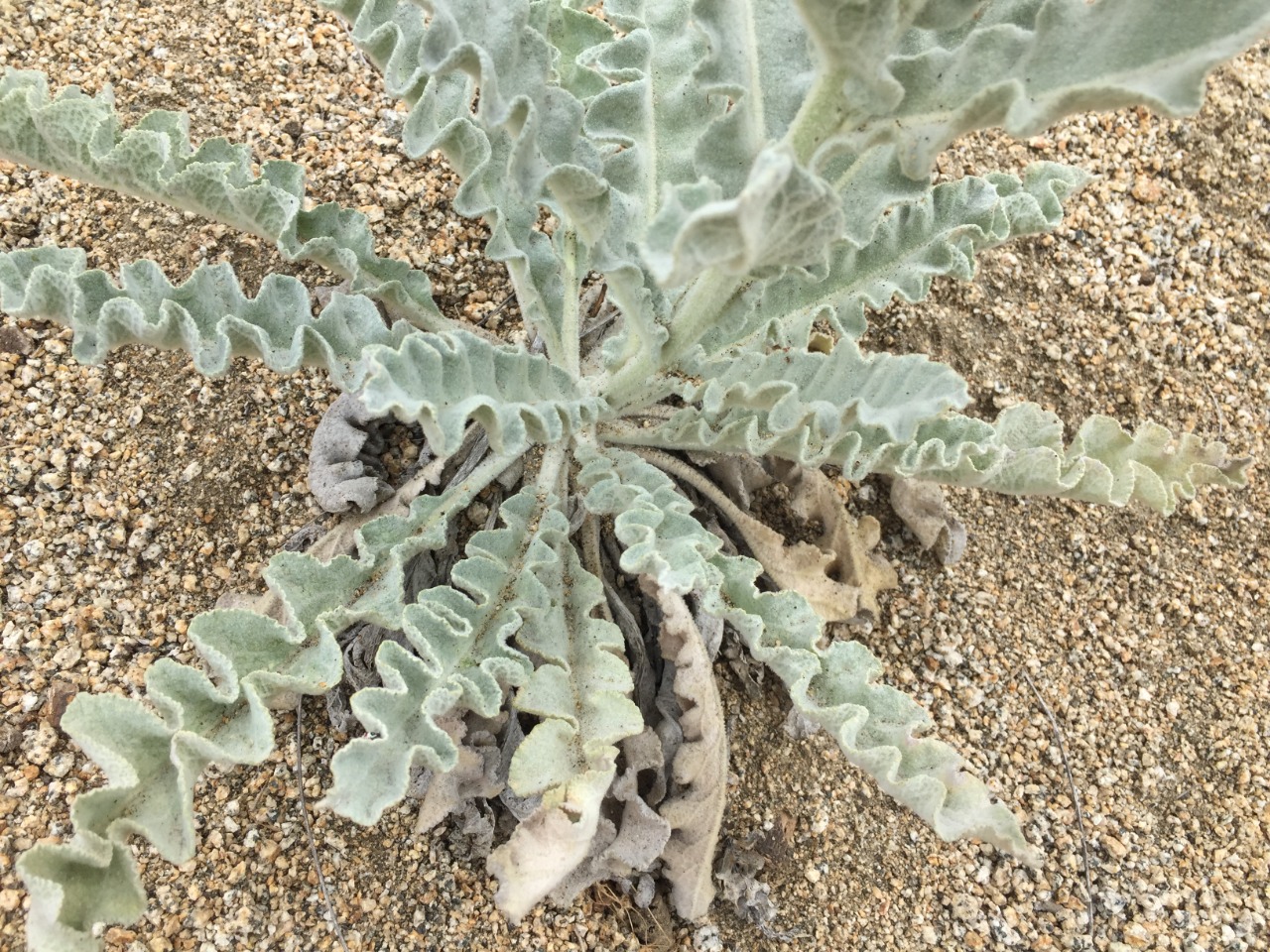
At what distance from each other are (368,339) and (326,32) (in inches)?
53.9

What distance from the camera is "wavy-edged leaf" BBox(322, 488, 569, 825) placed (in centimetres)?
152

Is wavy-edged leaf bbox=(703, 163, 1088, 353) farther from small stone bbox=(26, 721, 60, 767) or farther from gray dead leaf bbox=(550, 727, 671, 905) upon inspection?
small stone bbox=(26, 721, 60, 767)

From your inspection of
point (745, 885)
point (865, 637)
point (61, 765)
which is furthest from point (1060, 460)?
point (61, 765)

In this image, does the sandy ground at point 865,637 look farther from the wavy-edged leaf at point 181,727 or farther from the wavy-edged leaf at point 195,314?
the wavy-edged leaf at point 195,314

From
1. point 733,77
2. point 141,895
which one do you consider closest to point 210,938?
point 141,895

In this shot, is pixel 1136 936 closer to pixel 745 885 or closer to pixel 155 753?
pixel 745 885

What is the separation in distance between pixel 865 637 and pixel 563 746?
3.21ft

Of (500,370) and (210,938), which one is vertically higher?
(500,370)

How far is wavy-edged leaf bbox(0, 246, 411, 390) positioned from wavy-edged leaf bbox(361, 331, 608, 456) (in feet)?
0.52

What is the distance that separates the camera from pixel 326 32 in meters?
2.84

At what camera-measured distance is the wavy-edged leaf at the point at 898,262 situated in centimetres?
206

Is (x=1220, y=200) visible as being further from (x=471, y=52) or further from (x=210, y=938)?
(x=210, y=938)

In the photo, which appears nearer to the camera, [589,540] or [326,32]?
[589,540]

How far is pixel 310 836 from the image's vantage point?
198 cm
